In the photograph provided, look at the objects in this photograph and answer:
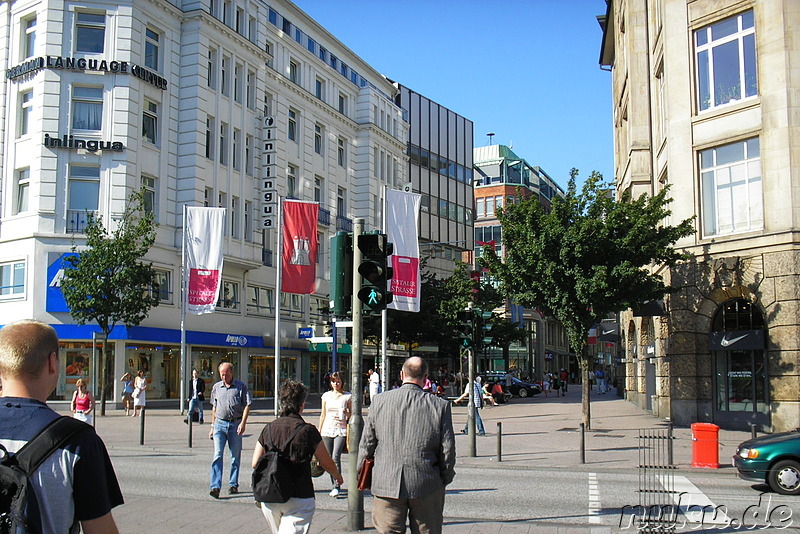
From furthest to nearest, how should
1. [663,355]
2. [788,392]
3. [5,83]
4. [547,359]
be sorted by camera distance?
[547,359] < [5,83] < [663,355] < [788,392]

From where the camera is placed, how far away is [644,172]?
32406mm

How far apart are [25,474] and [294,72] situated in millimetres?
46865

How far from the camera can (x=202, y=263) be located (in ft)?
100

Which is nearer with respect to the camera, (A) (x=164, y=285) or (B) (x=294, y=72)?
(A) (x=164, y=285)

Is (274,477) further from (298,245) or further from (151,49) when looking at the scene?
(151,49)

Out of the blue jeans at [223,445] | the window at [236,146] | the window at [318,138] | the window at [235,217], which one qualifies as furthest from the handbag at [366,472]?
the window at [318,138]

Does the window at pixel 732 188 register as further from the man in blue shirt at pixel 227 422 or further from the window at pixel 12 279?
the window at pixel 12 279

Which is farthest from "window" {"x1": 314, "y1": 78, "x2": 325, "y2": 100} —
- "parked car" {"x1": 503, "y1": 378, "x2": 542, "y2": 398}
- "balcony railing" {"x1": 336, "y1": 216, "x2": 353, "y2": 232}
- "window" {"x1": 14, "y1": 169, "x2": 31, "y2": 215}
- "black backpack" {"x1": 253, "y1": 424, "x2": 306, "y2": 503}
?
"black backpack" {"x1": 253, "y1": 424, "x2": 306, "y2": 503}

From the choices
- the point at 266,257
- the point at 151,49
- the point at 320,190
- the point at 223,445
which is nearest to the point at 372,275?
the point at 223,445


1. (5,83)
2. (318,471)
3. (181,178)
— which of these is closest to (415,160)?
(181,178)

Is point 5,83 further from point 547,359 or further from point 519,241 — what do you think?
point 547,359

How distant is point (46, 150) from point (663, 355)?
2510cm

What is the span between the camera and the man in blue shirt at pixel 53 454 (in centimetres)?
283

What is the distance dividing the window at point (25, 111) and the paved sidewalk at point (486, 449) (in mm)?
13052
